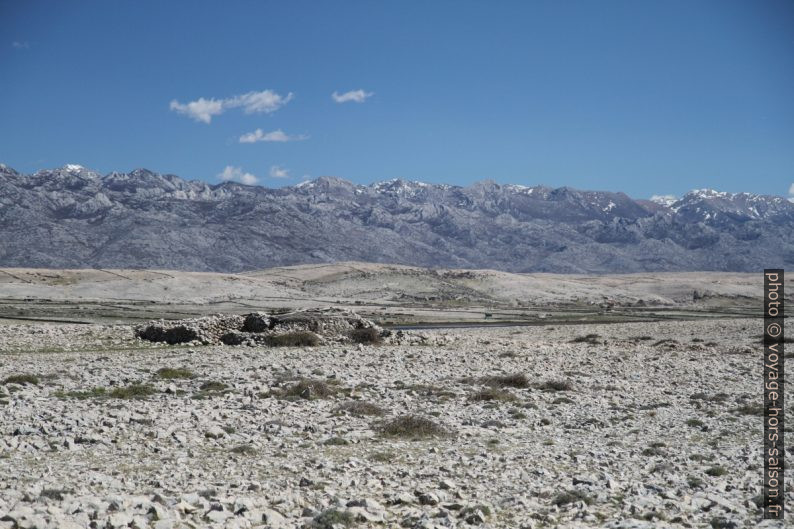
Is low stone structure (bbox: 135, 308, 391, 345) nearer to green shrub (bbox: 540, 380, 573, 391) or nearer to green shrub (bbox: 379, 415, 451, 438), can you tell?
green shrub (bbox: 540, 380, 573, 391)

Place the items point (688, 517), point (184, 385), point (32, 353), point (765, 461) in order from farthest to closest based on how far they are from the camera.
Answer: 1. point (32, 353)
2. point (184, 385)
3. point (765, 461)
4. point (688, 517)

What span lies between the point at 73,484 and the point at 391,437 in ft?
23.6

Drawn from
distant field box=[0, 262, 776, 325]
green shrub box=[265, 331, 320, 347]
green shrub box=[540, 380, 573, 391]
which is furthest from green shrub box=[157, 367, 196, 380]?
distant field box=[0, 262, 776, 325]

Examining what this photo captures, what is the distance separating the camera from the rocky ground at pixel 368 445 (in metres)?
10.9

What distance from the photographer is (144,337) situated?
41.4 m

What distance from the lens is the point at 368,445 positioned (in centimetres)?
1563

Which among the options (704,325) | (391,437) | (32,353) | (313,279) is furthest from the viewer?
(313,279)

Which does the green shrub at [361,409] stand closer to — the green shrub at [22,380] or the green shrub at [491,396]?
the green shrub at [491,396]

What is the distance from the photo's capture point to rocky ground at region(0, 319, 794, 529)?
10875mm

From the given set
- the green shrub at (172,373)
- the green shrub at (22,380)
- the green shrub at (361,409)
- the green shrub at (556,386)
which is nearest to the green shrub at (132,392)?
the green shrub at (172,373)

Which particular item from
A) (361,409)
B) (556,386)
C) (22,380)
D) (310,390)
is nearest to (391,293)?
(556,386)

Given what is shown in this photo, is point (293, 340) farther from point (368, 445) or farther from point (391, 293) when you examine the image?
point (391, 293)

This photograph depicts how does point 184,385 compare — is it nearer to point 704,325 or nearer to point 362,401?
point 362,401

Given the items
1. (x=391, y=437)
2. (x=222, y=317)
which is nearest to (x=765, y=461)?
(x=391, y=437)
